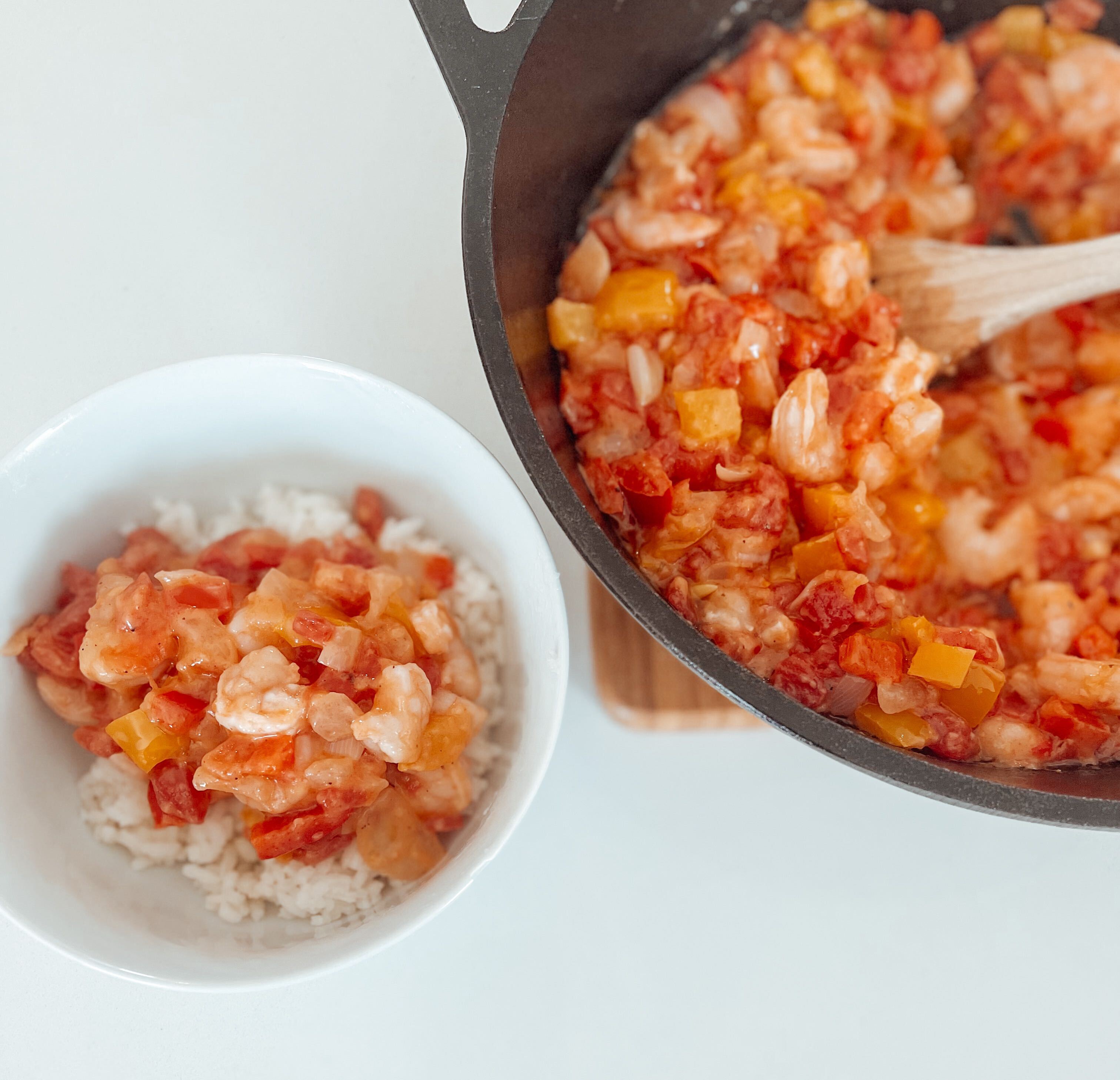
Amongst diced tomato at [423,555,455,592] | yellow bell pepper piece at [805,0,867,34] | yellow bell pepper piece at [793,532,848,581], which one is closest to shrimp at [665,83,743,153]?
yellow bell pepper piece at [805,0,867,34]

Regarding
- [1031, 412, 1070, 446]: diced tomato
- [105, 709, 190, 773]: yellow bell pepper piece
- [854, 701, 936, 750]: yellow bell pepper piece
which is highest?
[105, 709, 190, 773]: yellow bell pepper piece

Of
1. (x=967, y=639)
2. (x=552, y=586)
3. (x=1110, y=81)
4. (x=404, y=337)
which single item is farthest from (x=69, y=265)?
(x=1110, y=81)

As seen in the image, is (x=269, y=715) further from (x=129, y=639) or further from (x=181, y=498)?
(x=181, y=498)

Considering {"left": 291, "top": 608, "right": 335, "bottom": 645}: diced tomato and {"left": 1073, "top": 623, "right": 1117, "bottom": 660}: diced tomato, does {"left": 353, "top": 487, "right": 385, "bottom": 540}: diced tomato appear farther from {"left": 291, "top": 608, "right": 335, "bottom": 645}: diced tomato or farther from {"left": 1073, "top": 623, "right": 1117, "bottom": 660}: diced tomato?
{"left": 1073, "top": 623, "right": 1117, "bottom": 660}: diced tomato

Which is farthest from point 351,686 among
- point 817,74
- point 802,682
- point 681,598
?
point 817,74

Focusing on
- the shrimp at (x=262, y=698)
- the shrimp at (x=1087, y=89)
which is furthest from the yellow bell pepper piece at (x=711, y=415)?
the shrimp at (x=1087, y=89)
